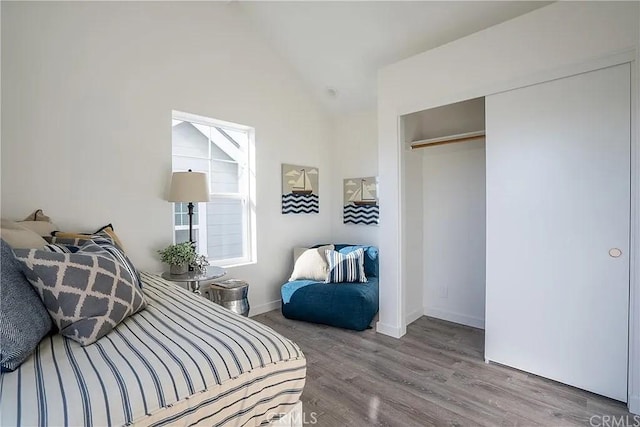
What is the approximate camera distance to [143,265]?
8.60ft

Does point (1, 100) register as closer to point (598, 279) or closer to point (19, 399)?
point (19, 399)

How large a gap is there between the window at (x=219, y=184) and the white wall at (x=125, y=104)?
0.42 ft

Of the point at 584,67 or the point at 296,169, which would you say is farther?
the point at 296,169

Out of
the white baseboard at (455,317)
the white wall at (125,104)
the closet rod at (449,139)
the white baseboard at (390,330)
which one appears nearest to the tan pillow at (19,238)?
the white wall at (125,104)

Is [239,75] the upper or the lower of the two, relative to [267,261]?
upper

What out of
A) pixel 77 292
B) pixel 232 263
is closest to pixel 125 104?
pixel 232 263

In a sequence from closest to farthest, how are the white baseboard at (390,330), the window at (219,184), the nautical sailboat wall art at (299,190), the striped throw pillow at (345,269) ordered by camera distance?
the white baseboard at (390,330) < the window at (219,184) < the striped throw pillow at (345,269) < the nautical sailboat wall art at (299,190)

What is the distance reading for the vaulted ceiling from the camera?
7.93 feet

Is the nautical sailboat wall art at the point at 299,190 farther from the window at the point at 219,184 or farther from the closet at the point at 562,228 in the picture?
the closet at the point at 562,228

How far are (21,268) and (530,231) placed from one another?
272cm

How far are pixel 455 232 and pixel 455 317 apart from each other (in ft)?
2.83

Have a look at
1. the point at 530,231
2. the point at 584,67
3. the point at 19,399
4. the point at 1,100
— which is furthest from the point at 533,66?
the point at 1,100

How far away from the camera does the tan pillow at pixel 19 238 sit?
144cm
